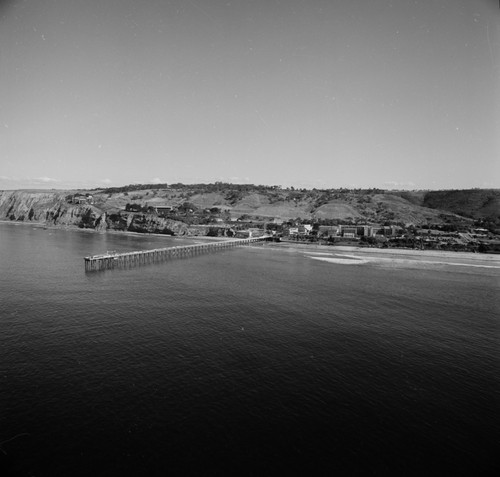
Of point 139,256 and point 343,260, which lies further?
point 343,260

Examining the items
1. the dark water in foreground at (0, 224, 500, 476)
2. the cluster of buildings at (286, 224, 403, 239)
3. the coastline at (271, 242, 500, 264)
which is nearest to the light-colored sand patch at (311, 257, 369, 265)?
the coastline at (271, 242, 500, 264)

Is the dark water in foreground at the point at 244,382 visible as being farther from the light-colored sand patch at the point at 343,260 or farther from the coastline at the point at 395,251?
the coastline at the point at 395,251

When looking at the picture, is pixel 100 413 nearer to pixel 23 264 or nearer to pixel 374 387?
pixel 374 387

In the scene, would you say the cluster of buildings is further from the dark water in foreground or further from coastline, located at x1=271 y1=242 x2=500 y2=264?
the dark water in foreground

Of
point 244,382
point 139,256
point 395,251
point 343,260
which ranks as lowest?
point 244,382

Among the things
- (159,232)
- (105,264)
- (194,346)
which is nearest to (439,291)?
(194,346)

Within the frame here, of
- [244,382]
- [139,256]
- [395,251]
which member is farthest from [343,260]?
[244,382]

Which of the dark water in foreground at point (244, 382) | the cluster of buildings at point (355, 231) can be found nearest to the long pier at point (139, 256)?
the dark water in foreground at point (244, 382)

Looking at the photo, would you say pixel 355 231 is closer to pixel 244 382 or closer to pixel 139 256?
pixel 139 256
